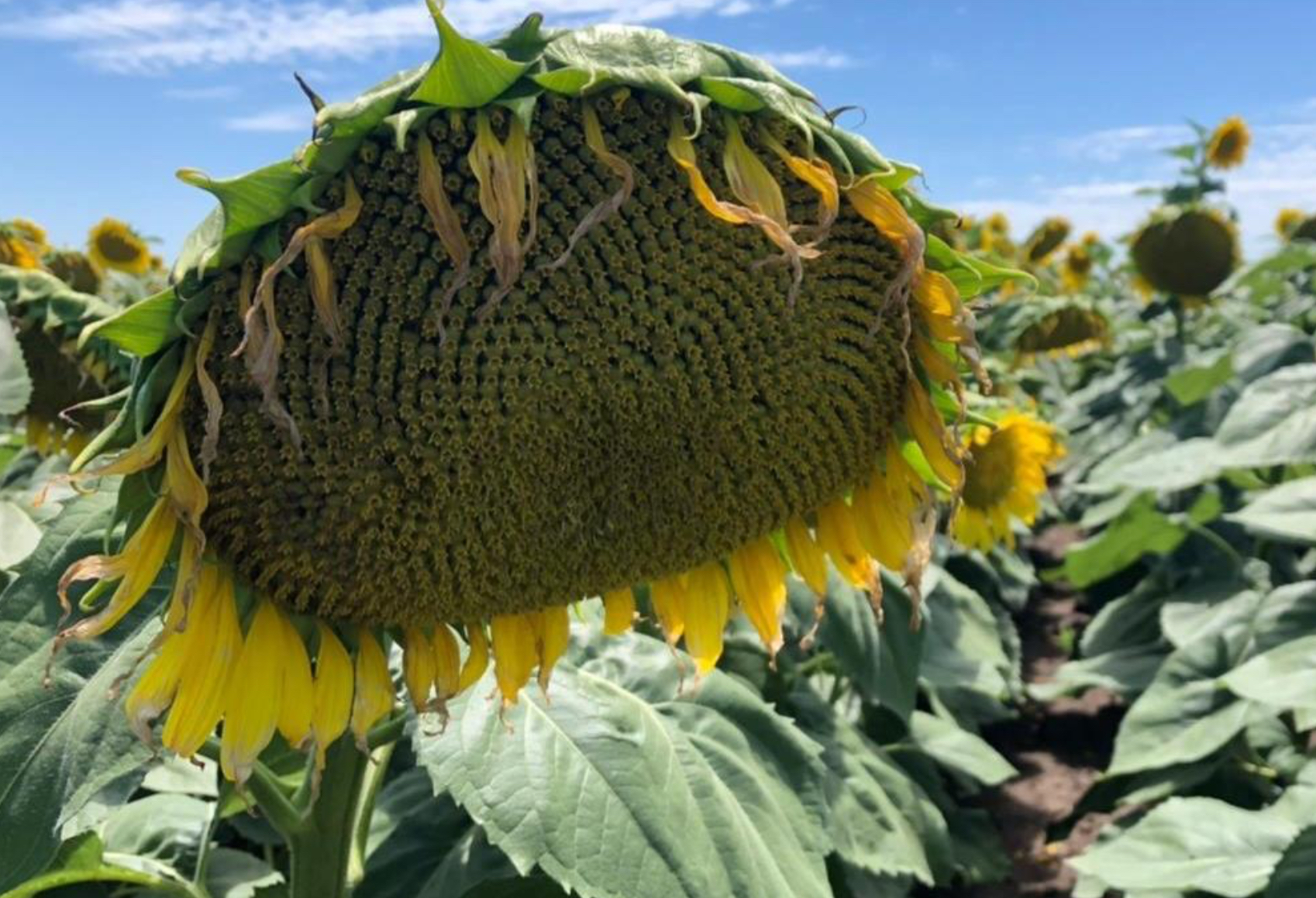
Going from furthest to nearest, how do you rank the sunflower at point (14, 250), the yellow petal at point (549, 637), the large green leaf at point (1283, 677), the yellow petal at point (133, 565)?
1. the sunflower at point (14, 250)
2. the large green leaf at point (1283, 677)
3. the yellow petal at point (549, 637)
4. the yellow petal at point (133, 565)

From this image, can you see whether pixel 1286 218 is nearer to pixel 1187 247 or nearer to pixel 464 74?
pixel 1187 247

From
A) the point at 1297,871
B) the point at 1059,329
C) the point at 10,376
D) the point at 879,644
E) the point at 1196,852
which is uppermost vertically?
the point at 10,376

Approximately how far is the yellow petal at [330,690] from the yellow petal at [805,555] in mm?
546

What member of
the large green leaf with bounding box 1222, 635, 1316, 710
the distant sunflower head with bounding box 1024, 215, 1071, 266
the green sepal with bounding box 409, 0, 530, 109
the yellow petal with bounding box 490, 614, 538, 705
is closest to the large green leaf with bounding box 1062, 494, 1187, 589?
the large green leaf with bounding box 1222, 635, 1316, 710

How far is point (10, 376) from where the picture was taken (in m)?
1.88

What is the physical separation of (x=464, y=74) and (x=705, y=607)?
80 centimetres

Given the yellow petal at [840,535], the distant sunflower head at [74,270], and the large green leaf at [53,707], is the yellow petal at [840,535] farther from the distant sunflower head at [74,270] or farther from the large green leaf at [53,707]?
the distant sunflower head at [74,270]

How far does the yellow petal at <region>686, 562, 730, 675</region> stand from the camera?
1.74 m

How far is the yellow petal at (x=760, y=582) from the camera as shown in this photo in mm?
1712

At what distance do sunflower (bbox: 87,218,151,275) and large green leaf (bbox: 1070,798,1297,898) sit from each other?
727 cm

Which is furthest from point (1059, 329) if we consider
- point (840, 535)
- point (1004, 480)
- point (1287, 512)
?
point (840, 535)

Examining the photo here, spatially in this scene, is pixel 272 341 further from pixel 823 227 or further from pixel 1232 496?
pixel 1232 496

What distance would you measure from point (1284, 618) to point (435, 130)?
9.29 feet

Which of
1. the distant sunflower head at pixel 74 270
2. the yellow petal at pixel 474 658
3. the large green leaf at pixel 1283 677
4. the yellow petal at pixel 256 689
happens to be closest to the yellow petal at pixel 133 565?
the yellow petal at pixel 256 689
